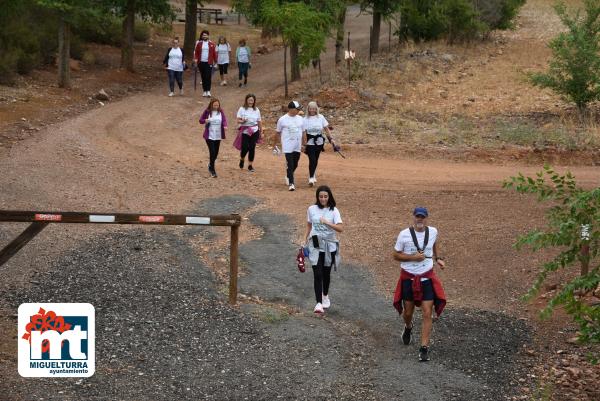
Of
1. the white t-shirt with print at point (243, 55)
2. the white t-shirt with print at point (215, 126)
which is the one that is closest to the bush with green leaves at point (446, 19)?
the white t-shirt with print at point (243, 55)

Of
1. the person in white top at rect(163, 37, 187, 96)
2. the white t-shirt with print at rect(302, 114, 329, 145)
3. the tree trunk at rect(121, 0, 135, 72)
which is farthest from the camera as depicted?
the tree trunk at rect(121, 0, 135, 72)

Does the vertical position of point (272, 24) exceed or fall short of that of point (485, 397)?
it exceeds it

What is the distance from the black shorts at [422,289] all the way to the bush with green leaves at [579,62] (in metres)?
15.6

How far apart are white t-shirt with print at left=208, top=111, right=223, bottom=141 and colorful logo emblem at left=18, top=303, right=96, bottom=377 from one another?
27.2 ft

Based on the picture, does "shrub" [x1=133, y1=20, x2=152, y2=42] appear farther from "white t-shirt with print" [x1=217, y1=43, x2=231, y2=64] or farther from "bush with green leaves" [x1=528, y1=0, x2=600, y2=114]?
"bush with green leaves" [x1=528, y1=0, x2=600, y2=114]

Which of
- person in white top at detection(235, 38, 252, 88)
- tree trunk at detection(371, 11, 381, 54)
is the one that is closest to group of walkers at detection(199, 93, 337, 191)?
person in white top at detection(235, 38, 252, 88)

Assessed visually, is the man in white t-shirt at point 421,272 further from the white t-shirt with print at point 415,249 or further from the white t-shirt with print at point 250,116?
the white t-shirt with print at point 250,116

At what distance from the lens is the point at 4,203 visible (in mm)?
15164

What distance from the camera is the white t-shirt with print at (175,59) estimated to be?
26516 millimetres

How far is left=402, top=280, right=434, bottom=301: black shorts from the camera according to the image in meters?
10.0

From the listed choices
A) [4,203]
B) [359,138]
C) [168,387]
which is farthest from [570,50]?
[168,387]

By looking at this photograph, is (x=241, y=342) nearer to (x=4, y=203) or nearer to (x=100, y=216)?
(x=100, y=216)

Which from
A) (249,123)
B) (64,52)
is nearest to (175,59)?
(64,52)

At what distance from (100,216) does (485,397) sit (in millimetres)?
4400
